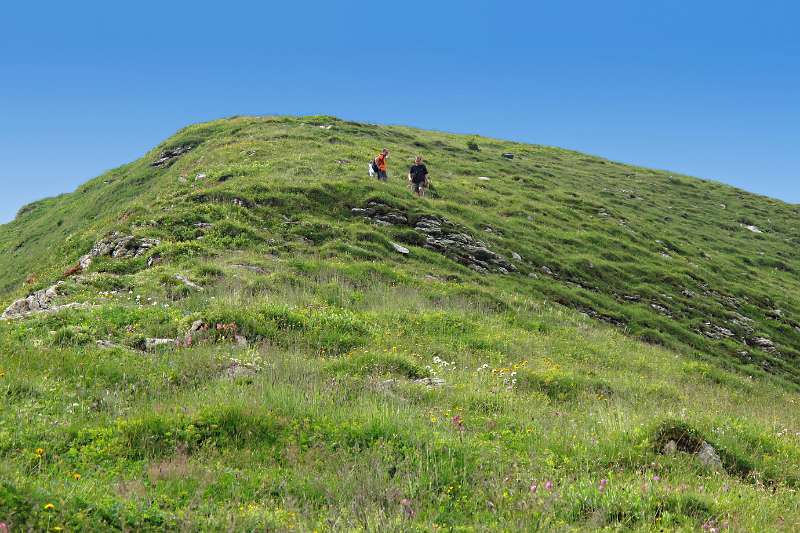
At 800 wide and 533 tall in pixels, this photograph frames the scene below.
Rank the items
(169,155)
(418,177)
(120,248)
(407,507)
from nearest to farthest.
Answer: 1. (407,507)
2. (120,248)
3. (418,177)
4. (169,155)

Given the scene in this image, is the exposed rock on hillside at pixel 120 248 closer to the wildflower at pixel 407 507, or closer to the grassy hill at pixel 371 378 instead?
the grassy hill at pixel 371 378

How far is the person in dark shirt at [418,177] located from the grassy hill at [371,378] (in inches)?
59.4

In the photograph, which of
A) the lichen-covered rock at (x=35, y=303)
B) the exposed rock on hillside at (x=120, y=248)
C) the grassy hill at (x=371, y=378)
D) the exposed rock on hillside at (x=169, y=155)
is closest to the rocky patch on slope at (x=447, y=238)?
the grassy hill at (x=371, y=378)

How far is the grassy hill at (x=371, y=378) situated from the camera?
575 centimetres

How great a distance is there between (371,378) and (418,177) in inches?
910

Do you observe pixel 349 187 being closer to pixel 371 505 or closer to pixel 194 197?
pixel 194 197

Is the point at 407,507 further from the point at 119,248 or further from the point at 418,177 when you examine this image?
the point at 418,177

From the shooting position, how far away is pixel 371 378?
379 inches

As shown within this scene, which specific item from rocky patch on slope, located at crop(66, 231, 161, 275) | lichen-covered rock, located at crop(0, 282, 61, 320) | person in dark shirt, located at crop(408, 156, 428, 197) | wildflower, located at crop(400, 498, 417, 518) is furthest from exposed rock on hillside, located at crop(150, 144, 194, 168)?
wildflower, located at crop(400, 498, 417, 518)

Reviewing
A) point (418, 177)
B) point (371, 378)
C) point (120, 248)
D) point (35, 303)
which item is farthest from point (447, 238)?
point (371, 378)

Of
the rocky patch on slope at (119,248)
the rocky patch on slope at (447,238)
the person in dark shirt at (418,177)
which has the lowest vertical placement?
the rocky patch on slope at (119,248)

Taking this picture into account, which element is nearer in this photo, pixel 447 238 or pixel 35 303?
pixel 35 303

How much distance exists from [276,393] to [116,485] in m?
2.73

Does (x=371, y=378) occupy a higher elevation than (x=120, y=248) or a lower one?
lower
